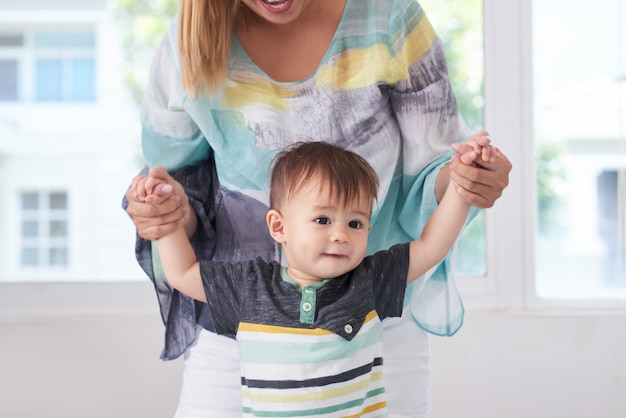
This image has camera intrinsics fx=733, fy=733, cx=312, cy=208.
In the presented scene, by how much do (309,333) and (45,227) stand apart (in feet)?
4.77

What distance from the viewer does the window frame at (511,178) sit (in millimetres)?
2080

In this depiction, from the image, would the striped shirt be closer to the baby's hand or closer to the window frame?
the baby's hand

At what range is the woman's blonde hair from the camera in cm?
122

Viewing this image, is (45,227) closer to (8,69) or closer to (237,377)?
(8,69)

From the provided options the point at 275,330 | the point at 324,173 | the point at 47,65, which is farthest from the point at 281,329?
the point at 47,65

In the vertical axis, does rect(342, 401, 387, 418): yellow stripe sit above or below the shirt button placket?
below

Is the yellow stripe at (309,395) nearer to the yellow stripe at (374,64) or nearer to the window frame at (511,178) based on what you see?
the yellow stripe at (374,64)

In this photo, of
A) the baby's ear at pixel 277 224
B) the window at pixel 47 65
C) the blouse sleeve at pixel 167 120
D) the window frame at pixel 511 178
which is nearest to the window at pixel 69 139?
the window at pixel 47 65

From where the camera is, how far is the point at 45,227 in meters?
2.24

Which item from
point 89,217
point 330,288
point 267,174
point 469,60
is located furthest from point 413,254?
point 89,217

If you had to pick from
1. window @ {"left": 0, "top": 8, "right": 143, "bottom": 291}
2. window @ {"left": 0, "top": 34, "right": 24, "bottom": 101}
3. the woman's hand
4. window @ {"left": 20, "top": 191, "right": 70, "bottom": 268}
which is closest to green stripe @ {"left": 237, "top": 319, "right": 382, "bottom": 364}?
the woman's hand

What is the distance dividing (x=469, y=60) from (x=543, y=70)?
8.4 inches

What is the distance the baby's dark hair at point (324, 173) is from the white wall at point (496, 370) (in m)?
1.02

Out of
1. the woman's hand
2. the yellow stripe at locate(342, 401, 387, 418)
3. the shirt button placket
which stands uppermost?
the woman's hand
